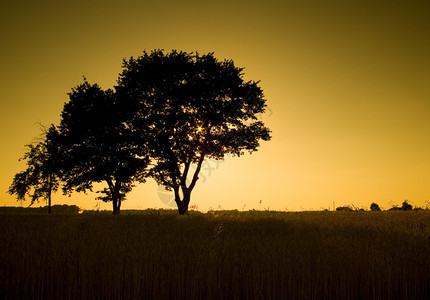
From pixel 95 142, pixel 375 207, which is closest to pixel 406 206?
pixel 375 207

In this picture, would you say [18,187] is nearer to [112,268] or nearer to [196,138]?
[196,138]

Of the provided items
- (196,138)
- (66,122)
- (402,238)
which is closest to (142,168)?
(196,138)

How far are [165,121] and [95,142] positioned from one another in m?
8.56

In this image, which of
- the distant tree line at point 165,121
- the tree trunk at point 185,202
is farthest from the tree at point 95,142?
the tree trunk at point 185,202

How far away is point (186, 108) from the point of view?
23.9 meters

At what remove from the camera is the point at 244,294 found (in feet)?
12.9

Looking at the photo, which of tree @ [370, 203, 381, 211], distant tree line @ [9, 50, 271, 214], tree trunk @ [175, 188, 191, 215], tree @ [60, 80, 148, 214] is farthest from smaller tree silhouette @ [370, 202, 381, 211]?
tree @ [60, 80, 148, 214]

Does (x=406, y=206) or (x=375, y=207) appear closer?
(x=406, y=206)

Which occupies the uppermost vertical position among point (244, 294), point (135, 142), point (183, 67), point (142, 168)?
point (183, 67)

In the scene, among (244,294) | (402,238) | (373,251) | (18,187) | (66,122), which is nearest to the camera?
(244,294)

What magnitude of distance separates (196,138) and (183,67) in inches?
247

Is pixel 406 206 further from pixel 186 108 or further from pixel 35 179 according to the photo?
pixel 35 179

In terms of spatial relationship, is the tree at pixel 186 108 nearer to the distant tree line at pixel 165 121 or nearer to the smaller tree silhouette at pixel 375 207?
the distant tree line at pixel 165 121

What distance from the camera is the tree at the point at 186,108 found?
22906 mm
